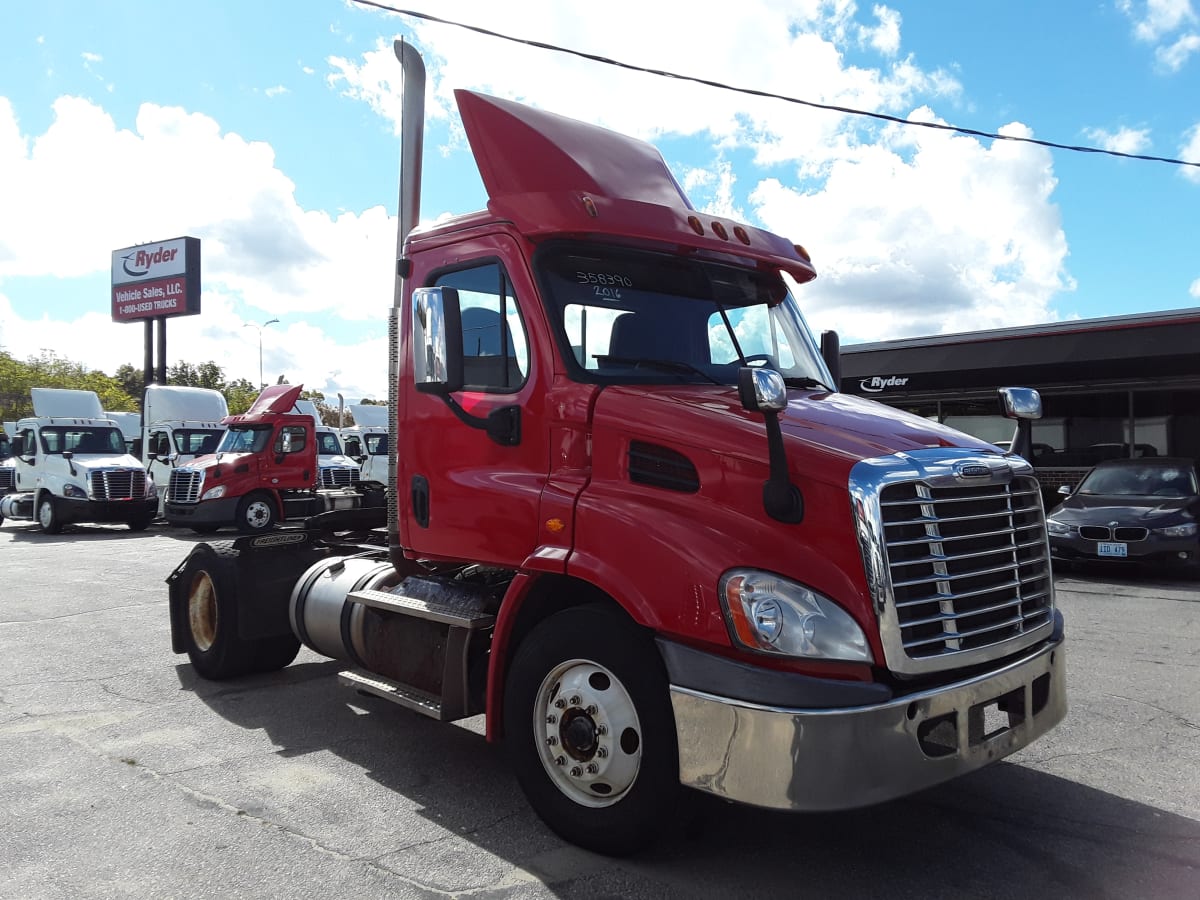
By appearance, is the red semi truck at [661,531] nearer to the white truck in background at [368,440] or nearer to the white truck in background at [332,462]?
the white truck in background at [332,462]

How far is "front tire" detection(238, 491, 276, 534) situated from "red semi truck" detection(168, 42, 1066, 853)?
14514 mm

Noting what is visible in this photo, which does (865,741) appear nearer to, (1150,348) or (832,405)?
(832,405)

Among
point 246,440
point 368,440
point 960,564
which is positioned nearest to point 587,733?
point 960,564

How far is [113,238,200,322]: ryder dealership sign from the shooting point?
44.0 m

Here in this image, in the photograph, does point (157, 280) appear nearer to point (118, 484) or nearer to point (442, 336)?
point (118, 484)

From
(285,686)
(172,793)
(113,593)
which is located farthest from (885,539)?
(113,593)

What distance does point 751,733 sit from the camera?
3189 millimetres

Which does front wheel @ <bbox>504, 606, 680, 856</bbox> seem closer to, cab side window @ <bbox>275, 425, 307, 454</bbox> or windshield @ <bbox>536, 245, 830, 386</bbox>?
windshield @ <bbox>536, 245, 830, 386</bbox>

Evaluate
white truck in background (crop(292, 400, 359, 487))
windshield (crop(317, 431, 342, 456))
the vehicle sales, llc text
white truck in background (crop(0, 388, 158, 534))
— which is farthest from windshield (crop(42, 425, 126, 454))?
the vehicle sales, llc text

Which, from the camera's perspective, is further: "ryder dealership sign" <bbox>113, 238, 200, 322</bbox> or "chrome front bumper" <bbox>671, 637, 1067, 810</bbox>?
"ryder dealership sign" <bbox>113, 238, 200, 322</bbox>

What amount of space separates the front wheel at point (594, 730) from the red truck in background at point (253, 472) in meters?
15.5

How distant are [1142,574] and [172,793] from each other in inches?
497

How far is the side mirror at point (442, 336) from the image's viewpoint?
423cm

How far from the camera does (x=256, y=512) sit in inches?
751
